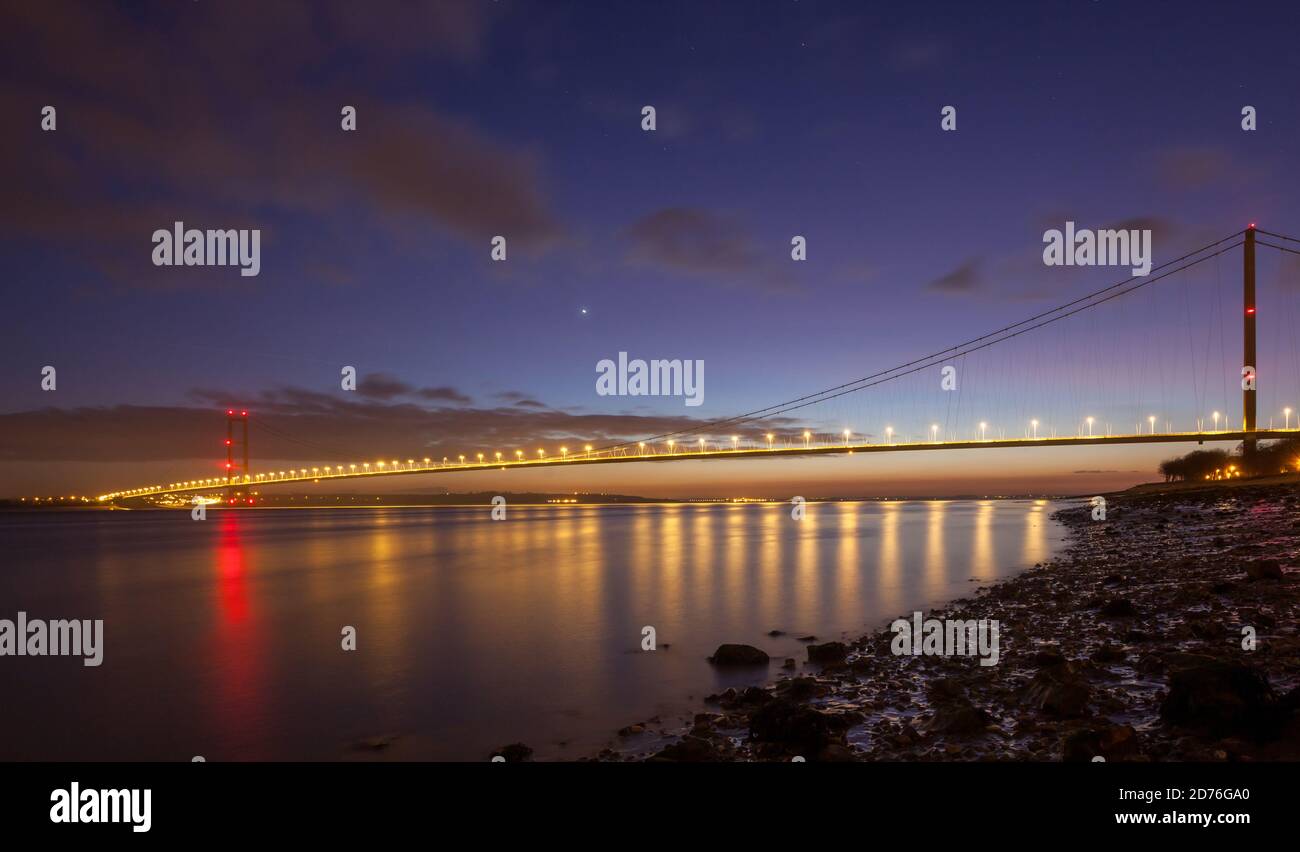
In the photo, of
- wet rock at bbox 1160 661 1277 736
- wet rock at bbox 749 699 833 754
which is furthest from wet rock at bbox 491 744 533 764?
wet rock at bbox 1160 661 1277 736

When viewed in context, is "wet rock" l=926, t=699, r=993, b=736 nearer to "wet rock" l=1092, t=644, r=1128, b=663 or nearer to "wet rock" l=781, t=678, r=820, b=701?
"wet rock" l=781, t=678, r=820, b=701

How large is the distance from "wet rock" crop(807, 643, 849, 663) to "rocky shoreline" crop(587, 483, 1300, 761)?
0.10 feet

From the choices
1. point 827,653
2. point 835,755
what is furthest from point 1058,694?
point 827,653

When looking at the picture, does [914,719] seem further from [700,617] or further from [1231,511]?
[1231,511]

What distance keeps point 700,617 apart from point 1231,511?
30474 millimetres

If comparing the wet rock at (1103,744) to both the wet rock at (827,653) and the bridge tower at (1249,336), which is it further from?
the bridge tower at (1249,336)

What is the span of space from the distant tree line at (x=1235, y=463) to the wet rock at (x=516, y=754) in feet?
270

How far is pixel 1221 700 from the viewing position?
230 inches

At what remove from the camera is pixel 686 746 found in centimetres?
691

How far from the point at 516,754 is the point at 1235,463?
11531 cm

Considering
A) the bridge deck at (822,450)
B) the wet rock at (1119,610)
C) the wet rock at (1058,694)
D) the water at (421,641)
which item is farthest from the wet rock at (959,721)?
the bridge deck at (822,450)

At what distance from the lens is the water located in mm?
9594
